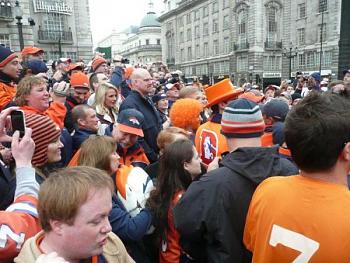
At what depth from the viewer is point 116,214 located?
261 cm

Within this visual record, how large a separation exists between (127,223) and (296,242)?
133cm

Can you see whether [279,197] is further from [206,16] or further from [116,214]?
[206,16]

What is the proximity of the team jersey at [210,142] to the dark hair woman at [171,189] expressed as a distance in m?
0.70

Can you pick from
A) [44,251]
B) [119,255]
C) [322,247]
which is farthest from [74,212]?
[322,247]

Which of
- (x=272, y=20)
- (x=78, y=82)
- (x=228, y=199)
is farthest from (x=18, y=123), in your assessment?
(x=272, y=20)

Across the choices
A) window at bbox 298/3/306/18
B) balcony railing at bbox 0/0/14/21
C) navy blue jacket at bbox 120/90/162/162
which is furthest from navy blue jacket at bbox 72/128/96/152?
window at bbox 298/3/306/18

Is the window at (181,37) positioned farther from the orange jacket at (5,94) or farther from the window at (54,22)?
the orange jacket at (5,94)

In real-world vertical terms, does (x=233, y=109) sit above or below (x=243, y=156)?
above

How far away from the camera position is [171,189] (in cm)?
292

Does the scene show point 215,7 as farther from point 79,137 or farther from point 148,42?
point 79,137

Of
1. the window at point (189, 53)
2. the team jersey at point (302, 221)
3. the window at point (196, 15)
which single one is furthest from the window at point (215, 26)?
the team jersey at point (302, 221)

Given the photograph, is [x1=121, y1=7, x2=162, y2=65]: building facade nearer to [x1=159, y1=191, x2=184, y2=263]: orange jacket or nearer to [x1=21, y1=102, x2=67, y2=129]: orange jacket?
[x1=21, y1=102, x2=67, y2=129]: orange jacket

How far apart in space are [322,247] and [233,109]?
1.05 meters

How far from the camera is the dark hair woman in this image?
114 inches
